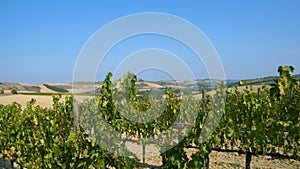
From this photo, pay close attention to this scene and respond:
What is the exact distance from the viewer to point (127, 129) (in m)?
6.03

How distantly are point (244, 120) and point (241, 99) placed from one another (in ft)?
2.77

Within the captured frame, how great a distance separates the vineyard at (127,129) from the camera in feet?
14.7

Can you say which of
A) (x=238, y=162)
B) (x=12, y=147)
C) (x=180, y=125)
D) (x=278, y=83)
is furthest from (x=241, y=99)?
(x=12, y=147)

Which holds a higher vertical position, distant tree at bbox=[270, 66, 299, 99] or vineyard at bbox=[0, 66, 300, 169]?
distant tree at bbox=[270, 66, 299, 99]

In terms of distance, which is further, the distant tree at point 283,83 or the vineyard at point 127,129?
the vineyard at point 127,129

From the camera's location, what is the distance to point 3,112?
862 centimetres

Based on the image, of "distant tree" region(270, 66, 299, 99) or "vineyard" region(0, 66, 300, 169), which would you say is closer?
"distant tree" region(270, 66, 299, 99)

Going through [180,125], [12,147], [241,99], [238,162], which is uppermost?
[241,99]

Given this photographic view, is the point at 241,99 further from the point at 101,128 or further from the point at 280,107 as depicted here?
the point at 101,128

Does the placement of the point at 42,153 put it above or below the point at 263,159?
above

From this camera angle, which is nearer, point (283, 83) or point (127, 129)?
point (283, 83)

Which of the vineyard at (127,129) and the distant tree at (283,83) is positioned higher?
the distant tree at (283,83)

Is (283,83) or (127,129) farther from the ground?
(283,83)

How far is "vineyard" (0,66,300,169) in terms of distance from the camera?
448 cm
